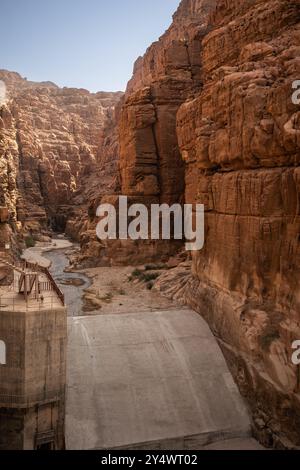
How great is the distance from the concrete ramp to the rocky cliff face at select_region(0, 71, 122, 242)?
30912 mm

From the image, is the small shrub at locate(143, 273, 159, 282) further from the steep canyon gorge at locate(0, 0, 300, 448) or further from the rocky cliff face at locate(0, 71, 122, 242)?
the rocky cliff face at locate(0, 71, 122, 242)

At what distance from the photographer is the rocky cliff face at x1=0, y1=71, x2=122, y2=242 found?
5872 cm

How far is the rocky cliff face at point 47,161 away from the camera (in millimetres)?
58719

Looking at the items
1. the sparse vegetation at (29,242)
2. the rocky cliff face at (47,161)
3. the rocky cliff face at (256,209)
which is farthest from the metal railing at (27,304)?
the sparse vegetation at (29,242)

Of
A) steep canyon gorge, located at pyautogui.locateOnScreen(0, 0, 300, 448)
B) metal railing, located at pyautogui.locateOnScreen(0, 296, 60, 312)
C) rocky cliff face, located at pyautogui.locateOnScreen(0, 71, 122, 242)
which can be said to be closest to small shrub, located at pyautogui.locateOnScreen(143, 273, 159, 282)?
steep canyon gorge, located at pyautogui.locateOnScreen(0, 0, 300, 448)

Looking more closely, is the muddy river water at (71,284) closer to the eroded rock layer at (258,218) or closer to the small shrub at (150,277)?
the small shrub at (150,277)

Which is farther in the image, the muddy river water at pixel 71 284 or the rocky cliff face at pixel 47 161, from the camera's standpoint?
the rocky cliff face at pixel 47 161

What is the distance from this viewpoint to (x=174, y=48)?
35.2m

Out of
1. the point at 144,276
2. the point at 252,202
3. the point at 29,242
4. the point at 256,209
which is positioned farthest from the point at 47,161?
the point at 256,209

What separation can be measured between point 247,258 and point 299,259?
2294mm

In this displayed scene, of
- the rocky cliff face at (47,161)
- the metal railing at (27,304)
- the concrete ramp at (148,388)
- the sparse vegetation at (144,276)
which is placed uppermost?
the rocky cliff face at (47,161)

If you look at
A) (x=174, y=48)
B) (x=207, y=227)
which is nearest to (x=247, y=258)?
(x=207, y=227)

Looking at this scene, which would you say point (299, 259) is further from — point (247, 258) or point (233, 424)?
point (233, 424)

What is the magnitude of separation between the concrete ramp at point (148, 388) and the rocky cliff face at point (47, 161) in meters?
30.9
